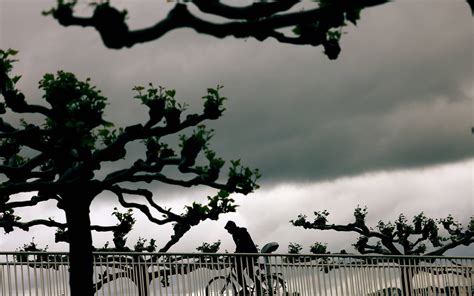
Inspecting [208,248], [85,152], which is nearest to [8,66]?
[85,152]

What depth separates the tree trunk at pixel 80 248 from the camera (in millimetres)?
20494

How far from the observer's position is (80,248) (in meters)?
20.7

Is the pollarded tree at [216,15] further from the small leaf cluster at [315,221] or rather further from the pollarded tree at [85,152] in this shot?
the small leaf cluster at [315,221]

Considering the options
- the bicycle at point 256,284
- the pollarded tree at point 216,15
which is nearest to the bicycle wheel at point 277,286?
the bicycle at point 256,284

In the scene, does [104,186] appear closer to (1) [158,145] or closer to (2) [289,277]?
(1) [158,145]

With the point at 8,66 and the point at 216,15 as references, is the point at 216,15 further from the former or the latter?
the point at 8,66

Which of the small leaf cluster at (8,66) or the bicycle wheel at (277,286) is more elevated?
the small leaf cluster at (8,66)

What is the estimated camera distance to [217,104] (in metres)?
20.3

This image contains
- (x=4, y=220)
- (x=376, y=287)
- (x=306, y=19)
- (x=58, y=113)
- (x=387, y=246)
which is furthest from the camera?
(x=387, y=246)

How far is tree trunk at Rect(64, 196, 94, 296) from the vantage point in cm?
2049

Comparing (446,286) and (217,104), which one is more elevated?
(217,104)

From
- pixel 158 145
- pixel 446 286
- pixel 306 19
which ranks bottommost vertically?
pixel 446 286

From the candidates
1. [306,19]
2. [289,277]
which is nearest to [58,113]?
[289,277]

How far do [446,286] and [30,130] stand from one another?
1143 cm
